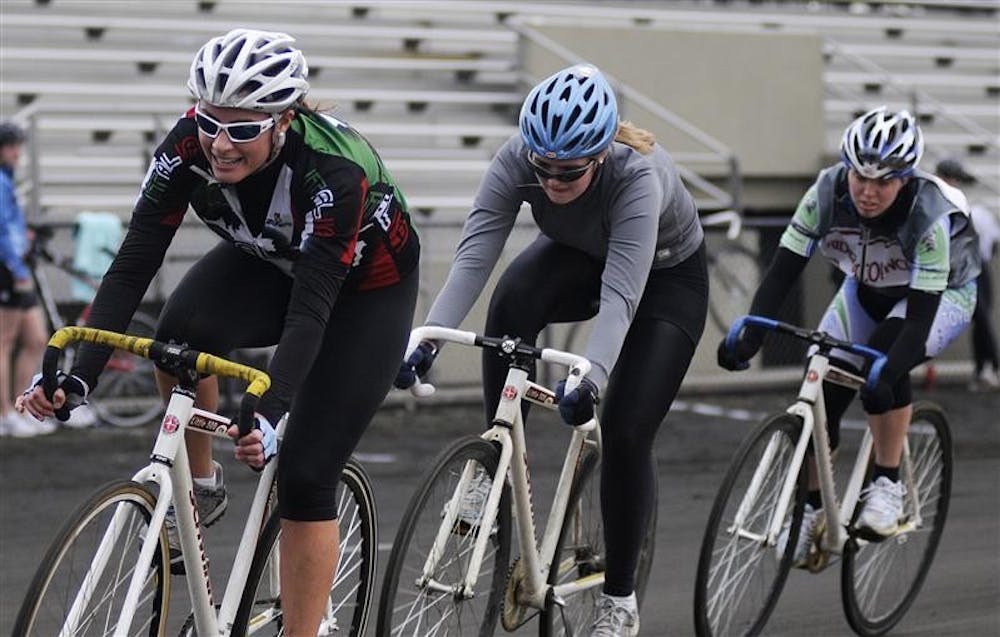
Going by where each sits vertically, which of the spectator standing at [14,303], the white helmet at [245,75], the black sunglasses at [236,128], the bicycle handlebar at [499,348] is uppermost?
the white helmet at [245,75]

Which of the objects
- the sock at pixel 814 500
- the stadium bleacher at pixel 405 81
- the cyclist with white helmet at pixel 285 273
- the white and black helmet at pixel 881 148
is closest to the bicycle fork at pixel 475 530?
the cyclist with white helmet at pixel 285 273

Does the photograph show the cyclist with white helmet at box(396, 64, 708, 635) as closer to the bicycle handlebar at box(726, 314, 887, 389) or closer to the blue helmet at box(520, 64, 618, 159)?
the blue helmet at box(520, 64, 618, 159)

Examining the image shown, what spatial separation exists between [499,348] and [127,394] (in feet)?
25.4

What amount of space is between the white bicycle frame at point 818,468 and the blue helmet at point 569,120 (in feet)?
5.48

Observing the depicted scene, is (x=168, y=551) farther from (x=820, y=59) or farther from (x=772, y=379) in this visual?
(x=820, y=59)

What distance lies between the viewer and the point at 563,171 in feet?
18.4

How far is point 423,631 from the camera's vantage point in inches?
215

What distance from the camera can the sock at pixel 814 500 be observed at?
281 inches

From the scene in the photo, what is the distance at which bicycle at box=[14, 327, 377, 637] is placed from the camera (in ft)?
14.4

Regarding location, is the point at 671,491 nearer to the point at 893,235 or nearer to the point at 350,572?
the point at 893,235

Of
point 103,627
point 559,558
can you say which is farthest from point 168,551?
point 559,558

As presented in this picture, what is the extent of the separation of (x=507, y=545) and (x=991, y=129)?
17.9 m

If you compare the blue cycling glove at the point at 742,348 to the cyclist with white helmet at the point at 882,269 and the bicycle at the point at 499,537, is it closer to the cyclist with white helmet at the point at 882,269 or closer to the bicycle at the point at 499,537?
the cyclist with white helmet at the point at 882,269

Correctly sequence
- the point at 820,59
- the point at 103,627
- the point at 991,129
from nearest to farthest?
1. the point at 103,627
2. the point at 820,59
3. the point at 991,129
